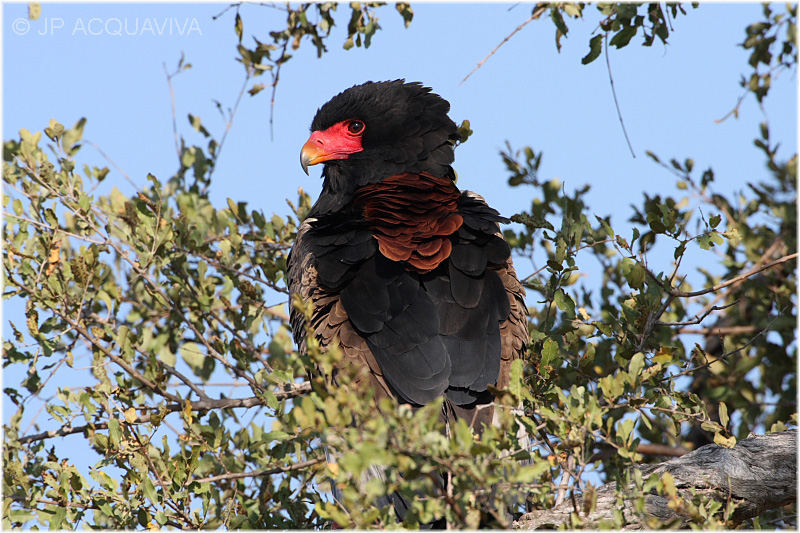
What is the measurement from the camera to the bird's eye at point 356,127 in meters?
4.80

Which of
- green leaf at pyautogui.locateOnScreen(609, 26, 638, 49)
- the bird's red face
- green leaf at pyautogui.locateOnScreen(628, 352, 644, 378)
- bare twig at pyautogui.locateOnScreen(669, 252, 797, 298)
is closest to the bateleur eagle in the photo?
the bird's red face

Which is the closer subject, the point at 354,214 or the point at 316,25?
the point at 354,214

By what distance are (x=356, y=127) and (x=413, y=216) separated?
116 centimetres

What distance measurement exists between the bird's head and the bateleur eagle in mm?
23

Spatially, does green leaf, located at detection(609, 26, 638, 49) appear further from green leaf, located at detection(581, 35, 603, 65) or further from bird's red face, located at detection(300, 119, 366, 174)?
bird's red face, located at detection(300, 119, 366, 174)

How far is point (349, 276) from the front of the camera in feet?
12.3

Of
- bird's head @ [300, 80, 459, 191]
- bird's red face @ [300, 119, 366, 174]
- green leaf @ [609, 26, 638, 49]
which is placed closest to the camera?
green leaf @ [609, 26, 638, 49]

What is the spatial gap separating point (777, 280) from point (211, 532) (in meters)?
4.13

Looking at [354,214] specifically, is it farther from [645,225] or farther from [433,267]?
[645,225]

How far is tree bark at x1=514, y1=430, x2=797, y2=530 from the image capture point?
302 cm

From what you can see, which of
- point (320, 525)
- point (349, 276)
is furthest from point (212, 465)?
point (349, 276)

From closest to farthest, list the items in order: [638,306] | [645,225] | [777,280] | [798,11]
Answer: [638,306] < [798,11] < [645,225] < [777,280]

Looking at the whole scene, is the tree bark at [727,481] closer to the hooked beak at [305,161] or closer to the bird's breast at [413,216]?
the bird's breast at [413,216]

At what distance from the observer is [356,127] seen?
15.8ft
